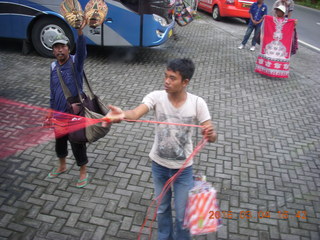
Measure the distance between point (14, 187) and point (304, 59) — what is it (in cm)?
972

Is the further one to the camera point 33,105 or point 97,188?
point 33,105

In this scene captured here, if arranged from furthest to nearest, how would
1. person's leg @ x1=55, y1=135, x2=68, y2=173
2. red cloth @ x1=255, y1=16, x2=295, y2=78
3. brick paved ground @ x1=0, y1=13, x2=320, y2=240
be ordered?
red cloth @ x1=255, y1=16, x2=295, y2=78, person's leg @ x1=55, y1=135, x2=68, y2=173, brick paved ground @ x1=0, y1=13, x2=320, y2=240

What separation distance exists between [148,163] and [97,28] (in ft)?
15.2

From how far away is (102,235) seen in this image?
3.23 m

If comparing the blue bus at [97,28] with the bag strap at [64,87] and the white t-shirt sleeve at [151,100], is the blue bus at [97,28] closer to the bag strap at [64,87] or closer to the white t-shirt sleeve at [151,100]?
the bag strap at [64,87]

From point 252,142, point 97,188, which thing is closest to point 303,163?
point 252,142

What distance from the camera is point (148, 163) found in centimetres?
443

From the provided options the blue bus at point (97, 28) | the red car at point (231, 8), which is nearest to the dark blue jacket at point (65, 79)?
the blue bus at point (97, 28)

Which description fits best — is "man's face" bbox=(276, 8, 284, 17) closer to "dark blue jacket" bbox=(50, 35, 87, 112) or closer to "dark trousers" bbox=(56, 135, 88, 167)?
"dark blue jacket" bbox=(50, 35, 87, 112)

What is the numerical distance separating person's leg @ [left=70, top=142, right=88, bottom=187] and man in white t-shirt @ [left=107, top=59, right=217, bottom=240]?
1.23 m

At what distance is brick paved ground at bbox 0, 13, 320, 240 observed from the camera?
3.42m

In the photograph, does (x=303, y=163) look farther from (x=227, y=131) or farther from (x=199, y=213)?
(x=199, y=213)

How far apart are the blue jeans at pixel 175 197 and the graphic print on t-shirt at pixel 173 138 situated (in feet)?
0.52

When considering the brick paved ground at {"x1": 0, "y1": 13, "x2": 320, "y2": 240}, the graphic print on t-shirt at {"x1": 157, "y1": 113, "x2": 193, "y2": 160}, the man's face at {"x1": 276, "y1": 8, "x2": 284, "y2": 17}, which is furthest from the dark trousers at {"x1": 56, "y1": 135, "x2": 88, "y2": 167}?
the man's face at {"x1": 276, "y1": 8, "x2": 284, "y2": 17}
